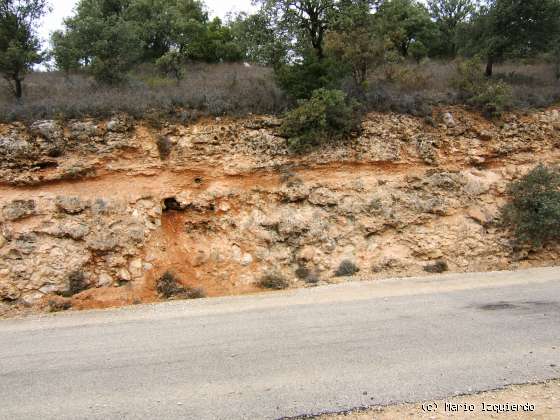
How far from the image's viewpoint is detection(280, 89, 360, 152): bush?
14102mm

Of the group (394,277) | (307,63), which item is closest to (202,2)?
(307,63)

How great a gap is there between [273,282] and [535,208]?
8853 mm

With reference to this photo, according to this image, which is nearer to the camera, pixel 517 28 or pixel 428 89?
pixel 428 89

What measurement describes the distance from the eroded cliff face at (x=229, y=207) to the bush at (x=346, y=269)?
7.1 inches

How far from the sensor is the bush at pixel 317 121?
14.1 metres

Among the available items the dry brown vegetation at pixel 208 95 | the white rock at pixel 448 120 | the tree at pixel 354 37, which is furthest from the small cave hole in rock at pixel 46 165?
the white rock at pixel 448 120

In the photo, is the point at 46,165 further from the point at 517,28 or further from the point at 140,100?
the point at 517,28

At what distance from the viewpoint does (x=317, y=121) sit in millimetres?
14172

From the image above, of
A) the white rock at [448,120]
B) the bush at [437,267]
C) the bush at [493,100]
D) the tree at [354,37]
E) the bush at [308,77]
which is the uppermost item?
the tree at [354,37]

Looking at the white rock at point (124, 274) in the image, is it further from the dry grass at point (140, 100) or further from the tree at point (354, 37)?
the tree at point (354, 37)

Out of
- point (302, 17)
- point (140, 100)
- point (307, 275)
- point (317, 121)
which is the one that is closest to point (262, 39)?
point (302, 17)

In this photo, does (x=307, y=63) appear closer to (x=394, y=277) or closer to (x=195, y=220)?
(x=195, y=220)

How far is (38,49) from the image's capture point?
16.1 m

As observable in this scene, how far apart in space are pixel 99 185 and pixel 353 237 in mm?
7812
